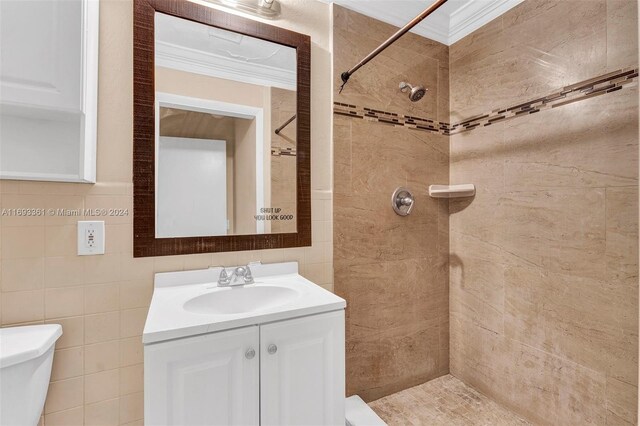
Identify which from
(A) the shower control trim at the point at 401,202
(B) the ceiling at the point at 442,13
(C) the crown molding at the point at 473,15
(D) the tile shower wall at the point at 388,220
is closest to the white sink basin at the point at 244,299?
(D) the tile shower wall at the point at 388,220

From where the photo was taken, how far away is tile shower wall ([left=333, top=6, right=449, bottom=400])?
5.52ft

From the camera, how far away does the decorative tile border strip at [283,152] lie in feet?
4.98

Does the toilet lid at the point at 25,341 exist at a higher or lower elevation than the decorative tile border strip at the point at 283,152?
lower

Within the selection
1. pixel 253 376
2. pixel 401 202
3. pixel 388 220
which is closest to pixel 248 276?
pixel 253 376

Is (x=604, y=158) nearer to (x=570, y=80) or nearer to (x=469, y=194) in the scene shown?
(x=570, y=80)

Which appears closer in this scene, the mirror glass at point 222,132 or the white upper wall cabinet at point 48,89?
the white upper wall cabinet at point 48,89

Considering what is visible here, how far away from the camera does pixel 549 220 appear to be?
4.95 ft

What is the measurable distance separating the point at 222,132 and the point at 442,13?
5.04ft

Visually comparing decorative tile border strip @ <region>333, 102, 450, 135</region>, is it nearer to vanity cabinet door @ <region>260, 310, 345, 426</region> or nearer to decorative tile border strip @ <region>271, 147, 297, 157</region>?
decorative tile border strip @ <region>271, 147, 297, 157</region>

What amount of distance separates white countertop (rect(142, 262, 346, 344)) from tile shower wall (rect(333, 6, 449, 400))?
15.2 inches

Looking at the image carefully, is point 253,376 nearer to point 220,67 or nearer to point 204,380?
point 204,380

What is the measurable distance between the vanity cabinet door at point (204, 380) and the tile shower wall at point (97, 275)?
0.50m

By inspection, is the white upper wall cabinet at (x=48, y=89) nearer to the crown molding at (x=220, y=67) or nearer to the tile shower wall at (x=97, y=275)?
the tile shower wall at (x=97, y=275)

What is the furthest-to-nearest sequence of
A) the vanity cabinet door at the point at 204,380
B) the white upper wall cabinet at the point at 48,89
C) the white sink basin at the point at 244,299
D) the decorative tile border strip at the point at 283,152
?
the decorative tile border strip at the point at 283,152
the white sink basin at the point at 244,299
the white upper wall cabinet at the point at 48,89
the vanity cabinet door at the point at 204,380
